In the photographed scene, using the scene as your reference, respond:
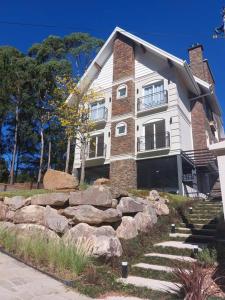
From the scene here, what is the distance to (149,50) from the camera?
21328 millimetres

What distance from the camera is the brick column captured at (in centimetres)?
1964

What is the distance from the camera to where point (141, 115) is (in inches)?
821

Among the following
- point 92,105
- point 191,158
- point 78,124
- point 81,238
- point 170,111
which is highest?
point 92,105

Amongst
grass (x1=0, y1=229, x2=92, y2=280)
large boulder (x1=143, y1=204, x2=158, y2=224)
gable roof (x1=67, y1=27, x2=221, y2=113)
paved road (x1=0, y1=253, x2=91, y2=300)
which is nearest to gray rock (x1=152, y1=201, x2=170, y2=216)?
large boulder (x1=143, y1=204, x2=158, y2=224)

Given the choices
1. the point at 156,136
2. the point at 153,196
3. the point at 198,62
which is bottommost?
the point at 153,196

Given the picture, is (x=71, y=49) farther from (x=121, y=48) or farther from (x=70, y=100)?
(x=70, y=100)

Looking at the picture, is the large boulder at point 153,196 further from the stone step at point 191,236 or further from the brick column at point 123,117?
the brick column at point 123,117

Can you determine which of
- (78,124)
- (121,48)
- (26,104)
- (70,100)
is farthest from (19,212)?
(26,104)

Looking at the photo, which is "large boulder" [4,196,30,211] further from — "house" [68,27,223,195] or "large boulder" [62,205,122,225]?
"house" [68,27,223,195]

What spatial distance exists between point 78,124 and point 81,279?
1354cm

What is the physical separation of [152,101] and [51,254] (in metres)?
15.6

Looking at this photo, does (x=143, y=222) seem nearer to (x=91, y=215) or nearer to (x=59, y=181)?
(x=91, y=215)

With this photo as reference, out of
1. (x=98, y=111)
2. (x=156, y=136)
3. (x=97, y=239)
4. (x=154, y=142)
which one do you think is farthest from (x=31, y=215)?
(x=98, y=111)

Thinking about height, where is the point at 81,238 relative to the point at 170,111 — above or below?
below
